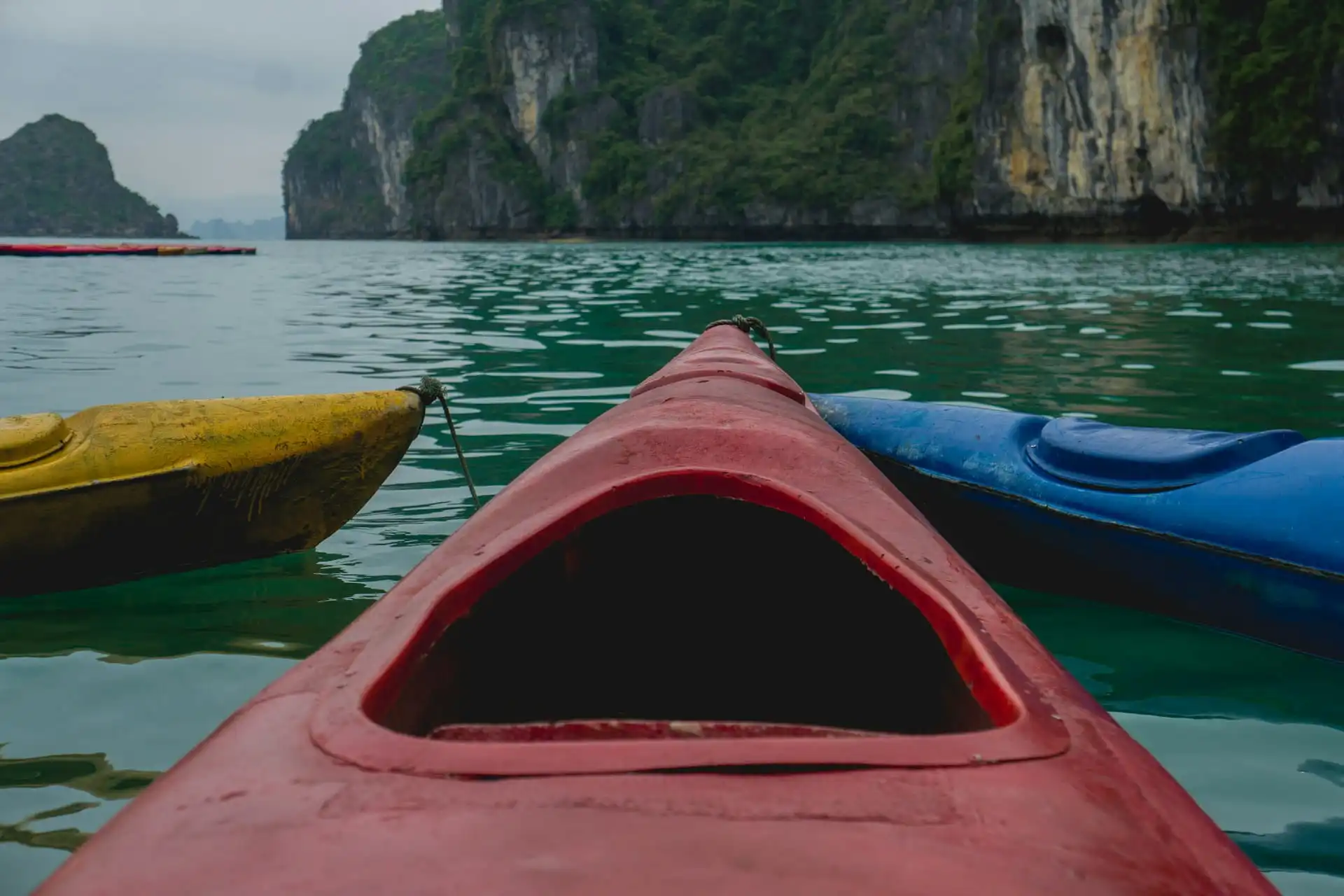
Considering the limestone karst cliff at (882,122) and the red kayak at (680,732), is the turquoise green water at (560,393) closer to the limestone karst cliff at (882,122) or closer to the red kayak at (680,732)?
the red kayak at (680,732)

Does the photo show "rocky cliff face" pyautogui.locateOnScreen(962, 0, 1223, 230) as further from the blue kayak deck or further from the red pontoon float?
the blue kayak deck

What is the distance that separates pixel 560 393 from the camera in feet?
20.3

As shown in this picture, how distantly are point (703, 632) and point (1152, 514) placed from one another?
4.41 feet

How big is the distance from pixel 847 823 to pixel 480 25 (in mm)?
87397

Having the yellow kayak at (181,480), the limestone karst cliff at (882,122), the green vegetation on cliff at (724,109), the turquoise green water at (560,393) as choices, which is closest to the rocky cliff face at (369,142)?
the limestone karst cliff at (882,122)

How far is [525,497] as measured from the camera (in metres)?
1.79

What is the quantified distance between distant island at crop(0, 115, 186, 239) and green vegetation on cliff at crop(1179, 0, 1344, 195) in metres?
103

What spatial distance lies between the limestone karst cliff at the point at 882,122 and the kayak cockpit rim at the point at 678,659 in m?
31.7

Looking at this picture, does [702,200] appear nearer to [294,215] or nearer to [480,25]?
[480,25]

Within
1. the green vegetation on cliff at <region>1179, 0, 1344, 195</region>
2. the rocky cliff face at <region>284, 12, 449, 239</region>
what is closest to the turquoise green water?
the green vegetation on cliff at <region>1179, 0, 1344, 195</region>

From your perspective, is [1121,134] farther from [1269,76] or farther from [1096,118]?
[1269,76]

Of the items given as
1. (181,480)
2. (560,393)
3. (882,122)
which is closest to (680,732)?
(181,480)

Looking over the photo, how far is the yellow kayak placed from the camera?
2.86m

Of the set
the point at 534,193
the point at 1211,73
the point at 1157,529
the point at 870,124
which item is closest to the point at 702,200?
the point at 870,124
